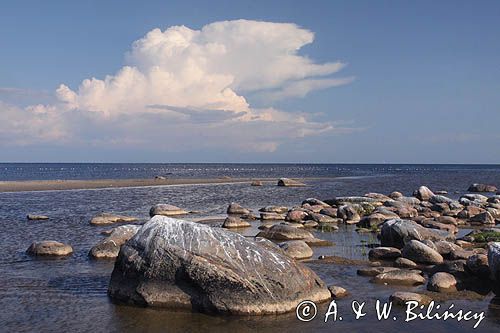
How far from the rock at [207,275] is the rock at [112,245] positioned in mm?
5559

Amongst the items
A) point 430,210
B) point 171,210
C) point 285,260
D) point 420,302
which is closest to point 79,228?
point 171,210

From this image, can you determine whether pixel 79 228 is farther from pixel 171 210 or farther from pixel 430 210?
pixel 430 210

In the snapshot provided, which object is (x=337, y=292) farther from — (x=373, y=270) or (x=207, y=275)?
(x=207, y=275)

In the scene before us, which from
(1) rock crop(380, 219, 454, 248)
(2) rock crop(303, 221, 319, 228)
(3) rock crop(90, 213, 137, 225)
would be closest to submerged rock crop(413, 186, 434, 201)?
(2) rock crop(303, 221, 319, 228)

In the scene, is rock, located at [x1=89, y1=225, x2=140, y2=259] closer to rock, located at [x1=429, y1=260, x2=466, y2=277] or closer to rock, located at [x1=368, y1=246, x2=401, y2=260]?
rock, located at [x1=368, y1=246, x2=401, y2=260]

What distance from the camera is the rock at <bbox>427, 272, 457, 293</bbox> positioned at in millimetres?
15508

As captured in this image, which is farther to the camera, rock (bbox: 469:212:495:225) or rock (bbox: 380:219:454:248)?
rock (bbox: 469:212:495:225)

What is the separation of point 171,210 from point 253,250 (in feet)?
72.6

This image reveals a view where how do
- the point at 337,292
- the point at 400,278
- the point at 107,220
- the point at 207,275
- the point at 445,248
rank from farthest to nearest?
the point at 107,220 → the point at 445,248 → the point at 400,278 → the point at 337,292 → the point at 207,275

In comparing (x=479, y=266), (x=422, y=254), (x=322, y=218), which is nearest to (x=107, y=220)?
(x=322, y=218)

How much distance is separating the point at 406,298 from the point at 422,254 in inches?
224

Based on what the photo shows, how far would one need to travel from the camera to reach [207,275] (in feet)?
44.0


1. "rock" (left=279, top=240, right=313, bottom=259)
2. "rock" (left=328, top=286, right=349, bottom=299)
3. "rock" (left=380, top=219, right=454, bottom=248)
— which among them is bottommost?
"rock" (left=328, top=286, right=349, bottom=299)

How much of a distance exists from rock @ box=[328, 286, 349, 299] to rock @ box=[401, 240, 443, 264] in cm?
534
